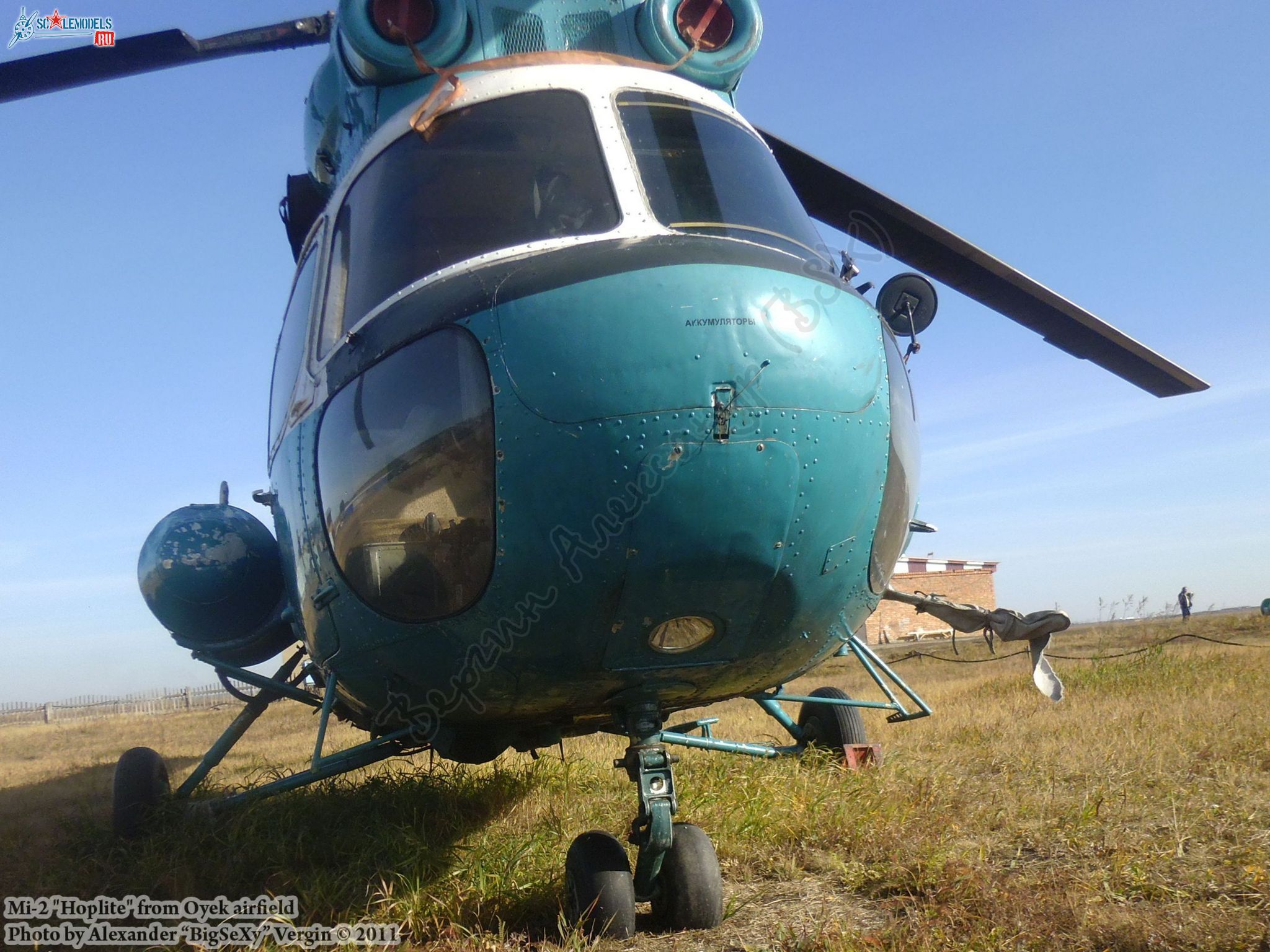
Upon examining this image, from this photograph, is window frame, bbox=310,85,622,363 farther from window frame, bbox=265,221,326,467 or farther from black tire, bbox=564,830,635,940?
black tire, bbox=564,830,635,940

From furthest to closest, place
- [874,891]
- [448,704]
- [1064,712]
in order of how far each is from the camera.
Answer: [1064,712] → [874,891] → [448,704]

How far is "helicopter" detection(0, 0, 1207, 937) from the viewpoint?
7.68ft

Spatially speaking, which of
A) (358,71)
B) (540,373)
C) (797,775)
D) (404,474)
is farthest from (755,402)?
(797,775)

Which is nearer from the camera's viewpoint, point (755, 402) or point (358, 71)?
point (755, 402)

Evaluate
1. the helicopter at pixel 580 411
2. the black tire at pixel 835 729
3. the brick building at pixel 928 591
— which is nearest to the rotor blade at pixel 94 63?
the helicopter at pixel 580 411

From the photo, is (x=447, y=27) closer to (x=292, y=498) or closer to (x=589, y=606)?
(x=292, y=498)

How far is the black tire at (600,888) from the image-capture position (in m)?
2.72

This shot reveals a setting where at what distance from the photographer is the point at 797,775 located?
183 inches

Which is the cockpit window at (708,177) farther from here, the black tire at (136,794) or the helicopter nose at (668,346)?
the black tire at (136,794)

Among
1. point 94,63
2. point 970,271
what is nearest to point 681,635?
point 970,271

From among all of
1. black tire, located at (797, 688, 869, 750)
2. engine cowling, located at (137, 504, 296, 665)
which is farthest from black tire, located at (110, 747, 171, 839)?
black tire, located at (797, 688, 869, 750)

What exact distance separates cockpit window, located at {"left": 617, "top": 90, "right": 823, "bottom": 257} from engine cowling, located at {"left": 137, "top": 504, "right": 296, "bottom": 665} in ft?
8.89

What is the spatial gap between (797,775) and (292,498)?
2712mm

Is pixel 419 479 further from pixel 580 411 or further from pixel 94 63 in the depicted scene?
pixel 94 63
